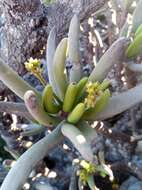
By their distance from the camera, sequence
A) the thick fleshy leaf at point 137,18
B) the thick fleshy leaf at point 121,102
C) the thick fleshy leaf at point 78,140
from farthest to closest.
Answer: the thick fleshy leaf at point 137,18 < the thick fleshy leaf at point 121,102 < the thick fleshy leaf at point 78,140

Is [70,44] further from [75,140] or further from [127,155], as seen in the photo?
[127,155]

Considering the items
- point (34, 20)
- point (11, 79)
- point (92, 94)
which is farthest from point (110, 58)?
point (34, 20)

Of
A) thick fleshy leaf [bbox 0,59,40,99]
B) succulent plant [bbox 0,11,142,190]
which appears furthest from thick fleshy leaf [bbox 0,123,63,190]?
thick fleshy leaf [bbox 0,59,40,99]

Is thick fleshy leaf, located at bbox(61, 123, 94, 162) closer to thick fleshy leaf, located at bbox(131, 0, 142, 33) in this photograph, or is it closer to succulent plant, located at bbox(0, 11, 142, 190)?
succulent plant, located at bbox(0, 11, 142, 190)

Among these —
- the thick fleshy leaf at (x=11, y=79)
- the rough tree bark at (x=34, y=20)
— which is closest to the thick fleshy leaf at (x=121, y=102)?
the thick fleshy leaf at (x=11, y=79)

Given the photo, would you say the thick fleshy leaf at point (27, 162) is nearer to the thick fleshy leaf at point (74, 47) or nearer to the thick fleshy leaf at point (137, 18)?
the thick fleshy leaf at point (74, 47)

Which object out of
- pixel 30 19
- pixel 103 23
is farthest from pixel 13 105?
pixel 103 23
